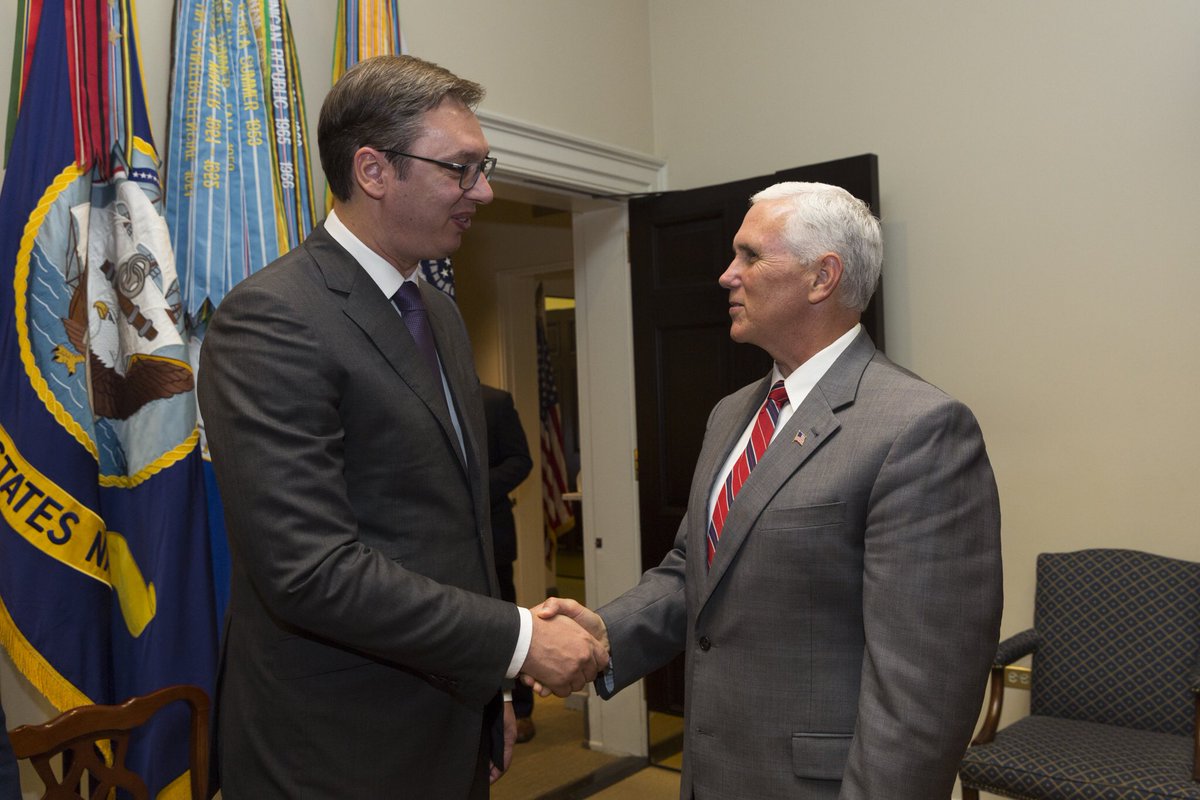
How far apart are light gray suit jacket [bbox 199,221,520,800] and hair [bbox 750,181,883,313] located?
2.20 feet

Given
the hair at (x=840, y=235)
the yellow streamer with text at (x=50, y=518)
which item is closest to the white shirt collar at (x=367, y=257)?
the hair at (x=840, y=235)

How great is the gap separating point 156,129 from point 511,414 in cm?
223

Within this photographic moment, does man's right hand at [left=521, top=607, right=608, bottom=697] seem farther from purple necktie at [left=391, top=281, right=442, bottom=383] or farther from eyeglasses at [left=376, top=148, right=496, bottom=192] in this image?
eyeglasses at [left=376, top=148, right=496, bottom=192]

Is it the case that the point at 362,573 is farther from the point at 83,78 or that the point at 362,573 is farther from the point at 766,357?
the point at 766,357

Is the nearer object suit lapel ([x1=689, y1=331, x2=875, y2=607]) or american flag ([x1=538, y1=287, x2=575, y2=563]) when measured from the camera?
suit lapel ([x1=689, y1=331, x2=875, y2=607])

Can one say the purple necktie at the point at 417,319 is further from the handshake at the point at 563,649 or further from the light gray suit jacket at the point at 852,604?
the light gray suit jacket at the point at 852,604

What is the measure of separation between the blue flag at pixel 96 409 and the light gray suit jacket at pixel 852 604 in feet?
4.10

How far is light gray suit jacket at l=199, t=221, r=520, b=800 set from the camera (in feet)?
4.79

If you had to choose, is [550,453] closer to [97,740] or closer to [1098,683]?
[1098,683]

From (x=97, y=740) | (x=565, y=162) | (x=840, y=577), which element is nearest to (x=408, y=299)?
(x=840, y=577)

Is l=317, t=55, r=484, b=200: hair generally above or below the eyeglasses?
above

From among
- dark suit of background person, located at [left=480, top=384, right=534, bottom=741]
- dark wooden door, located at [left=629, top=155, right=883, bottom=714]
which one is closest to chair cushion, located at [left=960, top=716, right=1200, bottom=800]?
dark wooden door, located at [left=629, top=155, right=883, bottom=714]

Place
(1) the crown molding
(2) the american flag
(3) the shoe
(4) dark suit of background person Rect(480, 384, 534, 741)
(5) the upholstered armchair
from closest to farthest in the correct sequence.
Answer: (5) the upholstered armchair < (1) the crown molding < (4) dark suit of background person Rect(480, 384, 534, 741) < (3) the shoe < (2) the american flag

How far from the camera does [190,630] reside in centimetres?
232
